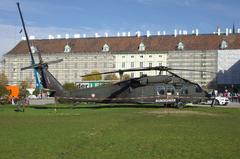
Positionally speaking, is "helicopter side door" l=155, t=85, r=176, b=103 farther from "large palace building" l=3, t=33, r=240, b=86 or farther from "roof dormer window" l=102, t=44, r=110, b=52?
"roof dormer window" l=102, t=44, r=110, b=52

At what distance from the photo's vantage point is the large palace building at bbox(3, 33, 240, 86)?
13338 cm

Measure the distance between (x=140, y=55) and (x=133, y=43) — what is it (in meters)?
4.16

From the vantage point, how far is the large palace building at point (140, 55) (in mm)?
133375

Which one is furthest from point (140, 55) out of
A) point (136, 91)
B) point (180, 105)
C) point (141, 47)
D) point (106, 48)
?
point (180, 105)

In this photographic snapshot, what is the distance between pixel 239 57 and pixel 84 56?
148 ft

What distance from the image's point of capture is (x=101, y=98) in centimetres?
3941

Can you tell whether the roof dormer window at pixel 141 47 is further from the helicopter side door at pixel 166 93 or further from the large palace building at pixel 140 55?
the helicopter side door at pixel 166 93

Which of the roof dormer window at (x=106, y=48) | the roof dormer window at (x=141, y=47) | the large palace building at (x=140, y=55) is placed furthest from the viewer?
the roof dormer window at (x=106, y=48)

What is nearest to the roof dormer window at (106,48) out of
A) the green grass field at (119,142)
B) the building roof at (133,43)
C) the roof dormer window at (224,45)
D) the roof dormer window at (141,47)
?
the building roof at (133,43)

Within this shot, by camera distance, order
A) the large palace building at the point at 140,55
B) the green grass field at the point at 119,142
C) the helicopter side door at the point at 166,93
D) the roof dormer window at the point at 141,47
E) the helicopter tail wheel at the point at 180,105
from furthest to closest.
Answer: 1. the roof dormer window at the point at 141,47
2. the large palace building at the point at 140,55
3. the helicopter side door at the point at 166,93
4. the helicopter tail wheel at the point at 180,105
5. the green grass field at the point at 119,142

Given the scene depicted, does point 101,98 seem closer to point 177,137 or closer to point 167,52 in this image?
point 177,137

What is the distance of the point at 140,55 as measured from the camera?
14388 cm

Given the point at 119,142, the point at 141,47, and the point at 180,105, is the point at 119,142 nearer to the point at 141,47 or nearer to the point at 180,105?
the point at 180,105

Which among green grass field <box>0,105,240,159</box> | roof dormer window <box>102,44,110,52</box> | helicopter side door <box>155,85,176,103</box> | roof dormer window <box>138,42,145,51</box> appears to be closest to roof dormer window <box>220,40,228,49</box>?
roof dormer window <box>138,42,145,51</box>
